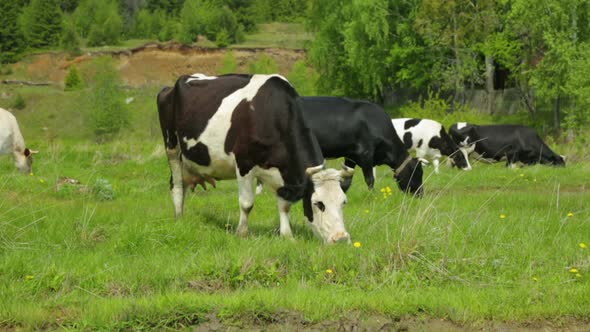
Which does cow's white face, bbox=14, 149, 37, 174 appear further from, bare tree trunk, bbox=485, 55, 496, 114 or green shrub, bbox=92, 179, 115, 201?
bare tree trunk, bbox=485, 55, 496, 114

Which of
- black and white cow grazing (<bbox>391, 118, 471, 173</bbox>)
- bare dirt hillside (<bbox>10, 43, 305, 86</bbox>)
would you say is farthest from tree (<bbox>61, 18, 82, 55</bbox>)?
black and white cow grazing (<bbox>391, 118, 471, 173</bbox>)

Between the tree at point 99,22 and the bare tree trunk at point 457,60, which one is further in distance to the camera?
the tree at point 99,22

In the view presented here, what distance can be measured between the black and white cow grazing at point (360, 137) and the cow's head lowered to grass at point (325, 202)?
20.3ft

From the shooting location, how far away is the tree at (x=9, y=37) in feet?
409

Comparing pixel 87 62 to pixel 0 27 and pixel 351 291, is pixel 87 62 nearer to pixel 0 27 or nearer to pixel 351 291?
pixel 0 27

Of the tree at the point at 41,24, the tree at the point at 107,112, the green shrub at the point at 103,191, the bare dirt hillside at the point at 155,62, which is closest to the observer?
the green shrub at the point at 103,191

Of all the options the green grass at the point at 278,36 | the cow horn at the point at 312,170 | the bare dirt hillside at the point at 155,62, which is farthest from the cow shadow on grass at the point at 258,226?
the green grass at the point at 278,36

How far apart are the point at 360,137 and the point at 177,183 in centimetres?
544

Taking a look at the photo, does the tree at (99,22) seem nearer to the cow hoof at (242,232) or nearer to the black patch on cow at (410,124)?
the black patch on cow at (410,124)

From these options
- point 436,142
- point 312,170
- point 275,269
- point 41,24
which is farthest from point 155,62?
point 275,269

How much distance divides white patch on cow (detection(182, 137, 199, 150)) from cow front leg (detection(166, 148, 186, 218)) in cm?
68

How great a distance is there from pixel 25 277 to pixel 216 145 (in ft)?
10.5

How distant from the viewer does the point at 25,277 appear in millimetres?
6965

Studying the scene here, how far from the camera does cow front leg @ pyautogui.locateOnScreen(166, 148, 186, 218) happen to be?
34.5ft
